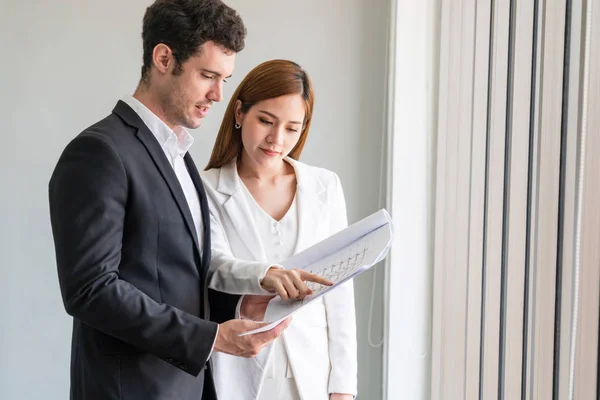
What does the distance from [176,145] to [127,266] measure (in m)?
0.29

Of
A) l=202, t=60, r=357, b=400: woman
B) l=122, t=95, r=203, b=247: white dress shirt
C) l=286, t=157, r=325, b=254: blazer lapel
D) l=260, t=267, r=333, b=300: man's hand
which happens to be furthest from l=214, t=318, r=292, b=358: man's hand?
l=286, t=157, r=325, b=254: blazer lapel

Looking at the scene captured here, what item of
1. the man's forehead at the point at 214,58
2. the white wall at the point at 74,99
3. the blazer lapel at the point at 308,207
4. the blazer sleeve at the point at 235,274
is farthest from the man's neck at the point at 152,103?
the white wall at the point at 74,99

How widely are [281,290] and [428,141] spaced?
1.34 meters

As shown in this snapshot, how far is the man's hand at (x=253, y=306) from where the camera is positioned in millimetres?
1535

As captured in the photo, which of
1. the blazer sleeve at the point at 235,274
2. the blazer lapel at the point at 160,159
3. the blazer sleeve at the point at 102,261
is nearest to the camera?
the blazer sleeve at the point at 102,261

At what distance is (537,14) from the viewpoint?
159 cm

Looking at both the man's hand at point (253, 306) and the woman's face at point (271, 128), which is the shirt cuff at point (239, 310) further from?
the woman's face at point (271, 128)

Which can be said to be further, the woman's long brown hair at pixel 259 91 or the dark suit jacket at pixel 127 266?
the woman's long brown hair at pixel 259 91

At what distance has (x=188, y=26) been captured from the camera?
1.36 metres

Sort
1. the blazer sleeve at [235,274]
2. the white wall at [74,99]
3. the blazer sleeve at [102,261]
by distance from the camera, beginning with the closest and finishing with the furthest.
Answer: the blazer sleeve at [102,261] → the blazer sleeve at [235,274] → the white wall at [74,99]

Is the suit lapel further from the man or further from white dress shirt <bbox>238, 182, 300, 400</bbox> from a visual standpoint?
white dress shirt <bbox>238, 182, 300, 400</bbox>

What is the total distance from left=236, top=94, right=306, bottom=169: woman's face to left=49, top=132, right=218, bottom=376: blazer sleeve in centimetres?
53

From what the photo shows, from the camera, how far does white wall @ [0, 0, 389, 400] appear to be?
2.76 m

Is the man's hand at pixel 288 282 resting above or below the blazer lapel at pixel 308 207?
below
